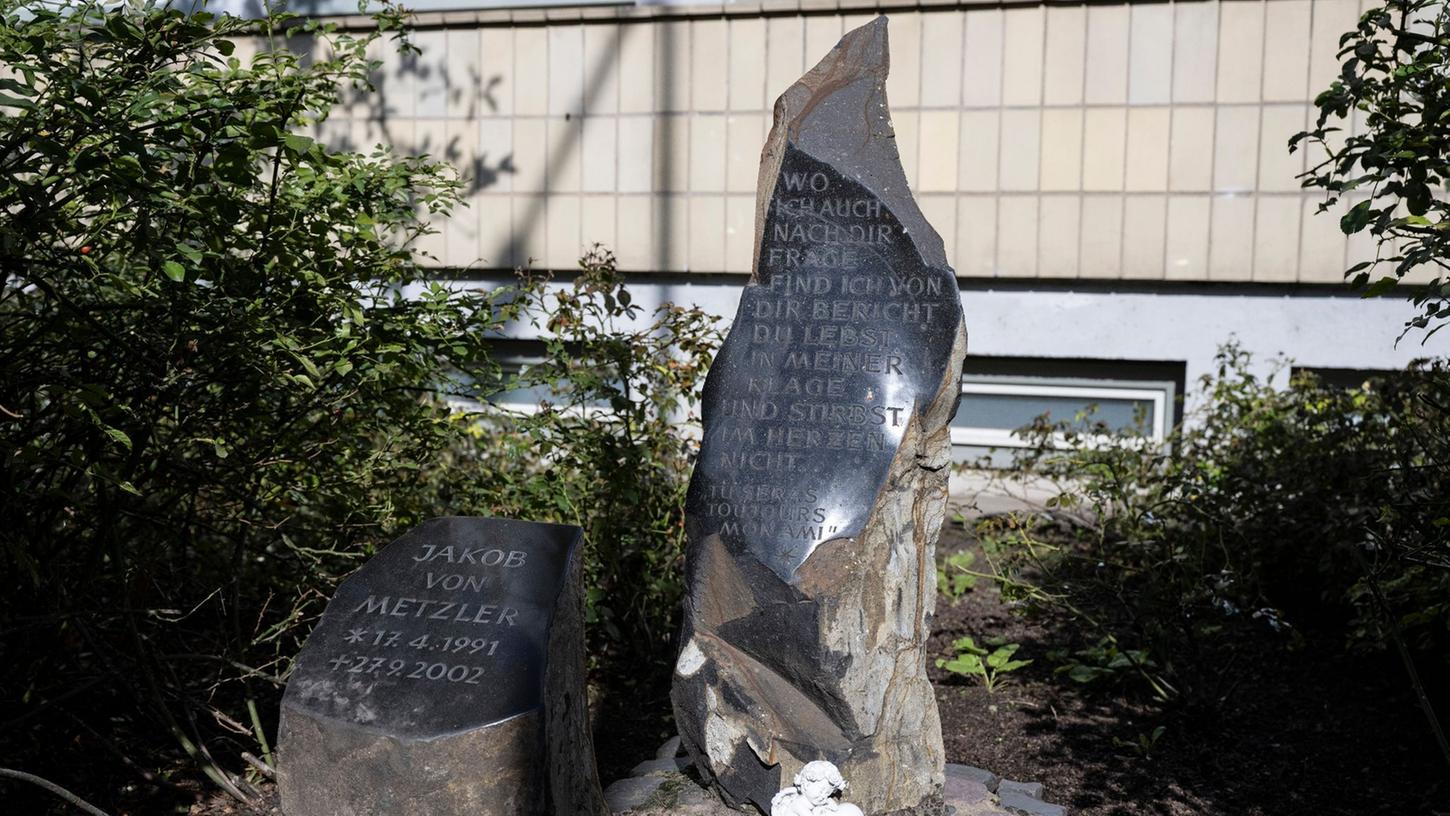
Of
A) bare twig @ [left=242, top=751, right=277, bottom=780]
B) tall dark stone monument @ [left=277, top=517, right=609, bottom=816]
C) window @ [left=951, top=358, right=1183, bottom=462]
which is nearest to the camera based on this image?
tall dark stone monument @ [left=277, top=517, right=609, bottom=816]

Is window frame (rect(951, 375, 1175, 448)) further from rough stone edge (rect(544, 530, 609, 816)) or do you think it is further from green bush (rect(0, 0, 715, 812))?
rough stone edge (rect(544, 530, 609, 816))

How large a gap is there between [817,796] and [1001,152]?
4268mm

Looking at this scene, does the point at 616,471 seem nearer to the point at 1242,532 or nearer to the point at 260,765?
the point at 260,765

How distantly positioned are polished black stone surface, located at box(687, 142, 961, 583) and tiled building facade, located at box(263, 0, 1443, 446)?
9.40 ft

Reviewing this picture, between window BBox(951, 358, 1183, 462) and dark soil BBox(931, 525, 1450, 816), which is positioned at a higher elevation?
window BBox(951, 358, 1183, 462)

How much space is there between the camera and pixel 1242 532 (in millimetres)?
5387

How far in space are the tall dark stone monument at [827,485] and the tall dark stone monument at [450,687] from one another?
0.53 meters

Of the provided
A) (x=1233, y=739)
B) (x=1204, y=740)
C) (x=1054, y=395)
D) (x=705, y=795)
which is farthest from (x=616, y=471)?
(x=1054, y=395)

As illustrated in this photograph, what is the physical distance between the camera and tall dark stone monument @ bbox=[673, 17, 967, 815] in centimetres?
391

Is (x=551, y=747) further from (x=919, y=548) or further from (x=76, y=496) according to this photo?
(x=76, y=496)

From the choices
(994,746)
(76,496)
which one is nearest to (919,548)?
(994,746)

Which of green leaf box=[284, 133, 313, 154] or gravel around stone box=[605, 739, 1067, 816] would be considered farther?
gravel around stone box=[605, 739, 1067, 816]

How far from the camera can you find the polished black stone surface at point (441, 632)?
3.31 metres

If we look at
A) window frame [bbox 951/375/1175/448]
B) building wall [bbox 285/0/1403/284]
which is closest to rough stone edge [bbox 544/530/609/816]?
building wall [bbox 285/0/1403/284]
